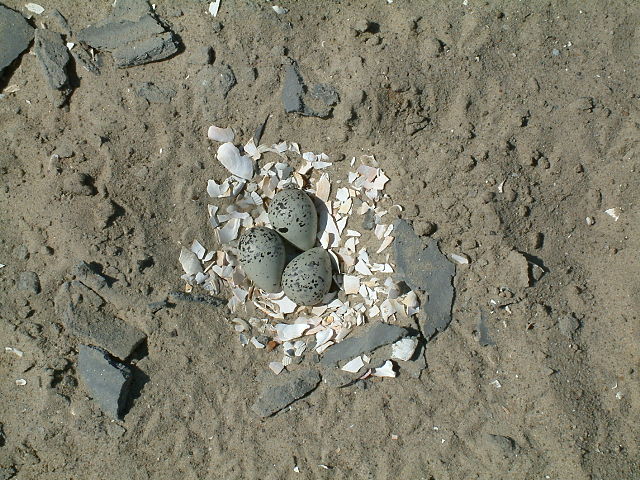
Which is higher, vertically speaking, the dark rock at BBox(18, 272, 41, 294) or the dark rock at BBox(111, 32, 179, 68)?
the dark rock at BBox(111, 32, 179, 68)

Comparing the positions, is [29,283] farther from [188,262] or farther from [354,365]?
[354,365]

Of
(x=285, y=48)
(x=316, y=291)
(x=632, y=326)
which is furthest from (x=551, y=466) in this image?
(x=285, y=48)

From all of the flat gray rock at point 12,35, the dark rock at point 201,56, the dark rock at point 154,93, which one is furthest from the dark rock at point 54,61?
the dark rock at point 201,56

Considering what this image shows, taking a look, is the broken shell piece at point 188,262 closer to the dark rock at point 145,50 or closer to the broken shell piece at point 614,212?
the dark rock at point 145,50

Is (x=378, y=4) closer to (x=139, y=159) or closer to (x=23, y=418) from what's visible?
(x=139, y=159)

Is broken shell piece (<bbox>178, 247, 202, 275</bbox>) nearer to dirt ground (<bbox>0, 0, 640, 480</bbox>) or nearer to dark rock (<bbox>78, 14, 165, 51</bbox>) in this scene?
dirt ground (<bbox>0, 0, 640, 480</bbox>)

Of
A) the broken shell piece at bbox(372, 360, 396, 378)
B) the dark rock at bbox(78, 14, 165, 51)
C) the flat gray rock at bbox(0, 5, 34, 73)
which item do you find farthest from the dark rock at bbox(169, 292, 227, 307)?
the flat gray rock at bbox(0, 5, 34, 73)
